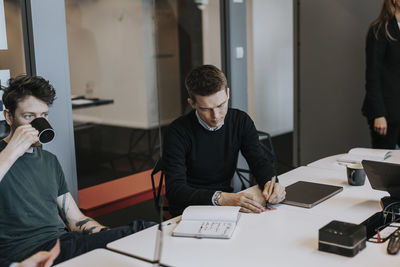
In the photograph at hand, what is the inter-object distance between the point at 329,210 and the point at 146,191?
1.96 m

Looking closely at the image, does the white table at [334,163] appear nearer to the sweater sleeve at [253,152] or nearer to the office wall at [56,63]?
the sweater sleeve at [253,152]

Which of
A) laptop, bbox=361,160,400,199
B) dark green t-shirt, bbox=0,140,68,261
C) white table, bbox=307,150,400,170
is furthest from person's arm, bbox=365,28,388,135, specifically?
dark green t-shirt, bbox=0,140,68,261

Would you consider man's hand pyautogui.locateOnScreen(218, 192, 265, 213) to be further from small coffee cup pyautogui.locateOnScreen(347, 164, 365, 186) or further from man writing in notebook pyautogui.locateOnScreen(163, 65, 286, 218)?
small coffee cup pyautogui.locateOnScreen(347, 164, 365, 186)

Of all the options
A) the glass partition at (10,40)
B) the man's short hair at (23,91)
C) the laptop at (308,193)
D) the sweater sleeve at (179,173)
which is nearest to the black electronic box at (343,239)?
the laptop at (308,193)

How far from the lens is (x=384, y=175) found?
1.99 metres

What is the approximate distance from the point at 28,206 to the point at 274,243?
1.01 m

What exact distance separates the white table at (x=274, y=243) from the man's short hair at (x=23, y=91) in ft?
2.46

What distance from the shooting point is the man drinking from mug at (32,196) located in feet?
6.49

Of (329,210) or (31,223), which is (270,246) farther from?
(31,223)

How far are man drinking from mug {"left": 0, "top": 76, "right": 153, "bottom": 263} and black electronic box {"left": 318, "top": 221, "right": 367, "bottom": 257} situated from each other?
88 cm

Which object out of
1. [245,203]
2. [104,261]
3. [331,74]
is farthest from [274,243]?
[331,74]

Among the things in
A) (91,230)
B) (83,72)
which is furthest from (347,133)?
(91,230)

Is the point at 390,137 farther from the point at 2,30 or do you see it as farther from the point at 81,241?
the point at 2,30

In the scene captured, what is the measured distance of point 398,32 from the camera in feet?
11.9
